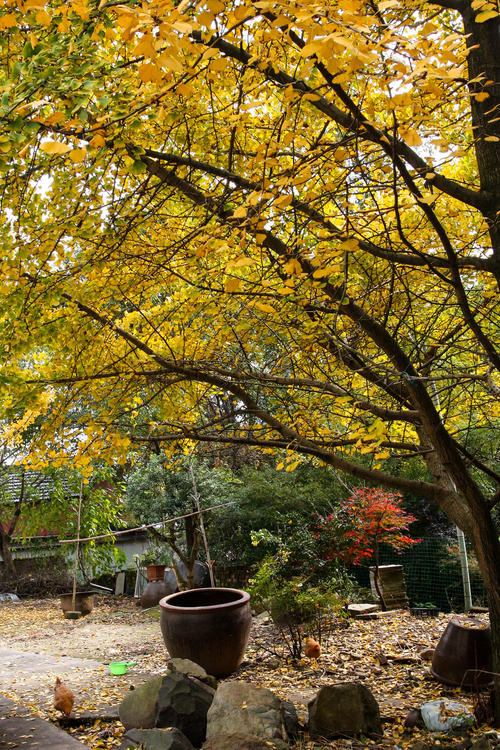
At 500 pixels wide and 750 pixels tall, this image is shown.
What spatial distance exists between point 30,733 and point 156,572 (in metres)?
6.34

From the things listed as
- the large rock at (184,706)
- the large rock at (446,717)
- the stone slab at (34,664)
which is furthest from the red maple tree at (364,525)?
the large rock at (184,706)

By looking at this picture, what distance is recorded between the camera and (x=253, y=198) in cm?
159

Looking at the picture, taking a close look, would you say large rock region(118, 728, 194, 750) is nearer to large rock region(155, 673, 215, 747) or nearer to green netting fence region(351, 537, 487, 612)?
large rock region(155, 673, 215, 747)

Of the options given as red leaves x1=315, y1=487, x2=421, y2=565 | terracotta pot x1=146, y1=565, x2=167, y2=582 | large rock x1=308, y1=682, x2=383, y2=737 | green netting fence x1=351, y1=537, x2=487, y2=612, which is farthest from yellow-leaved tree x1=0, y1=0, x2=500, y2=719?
terracotta pot x1=146, y1=565, x2=167, y2=582

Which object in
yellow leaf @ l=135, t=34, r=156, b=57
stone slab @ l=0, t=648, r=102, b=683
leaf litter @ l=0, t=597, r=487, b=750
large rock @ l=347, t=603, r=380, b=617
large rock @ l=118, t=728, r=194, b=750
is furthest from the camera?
large rock @ l=347, t=603, r=380, b=617

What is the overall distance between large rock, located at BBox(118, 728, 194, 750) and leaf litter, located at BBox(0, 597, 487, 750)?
46 centimetres

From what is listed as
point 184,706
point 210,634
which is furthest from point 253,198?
point 210,634

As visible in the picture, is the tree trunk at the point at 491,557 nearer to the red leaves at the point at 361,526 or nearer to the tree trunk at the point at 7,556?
the red leaves at the point at 361,526

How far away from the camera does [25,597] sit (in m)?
11.1

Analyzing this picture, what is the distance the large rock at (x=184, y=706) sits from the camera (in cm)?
329

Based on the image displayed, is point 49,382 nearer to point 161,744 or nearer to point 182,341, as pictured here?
point 182,341

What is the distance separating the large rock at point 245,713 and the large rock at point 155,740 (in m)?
0.16

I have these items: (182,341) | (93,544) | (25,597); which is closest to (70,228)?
(182,341)

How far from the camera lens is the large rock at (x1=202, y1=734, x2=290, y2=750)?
8.80ft
